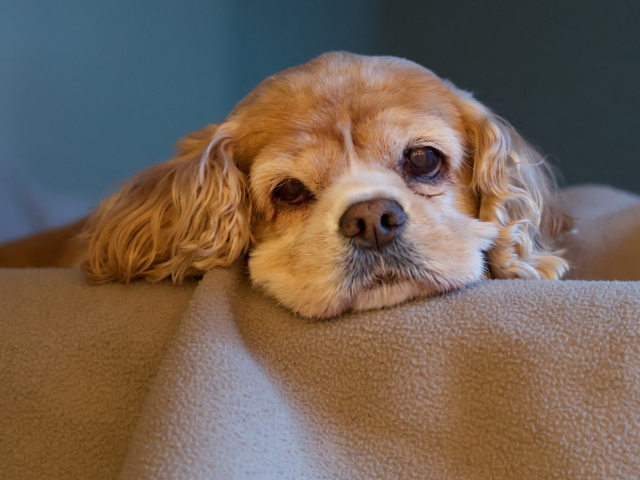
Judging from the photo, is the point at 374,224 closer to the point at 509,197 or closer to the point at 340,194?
the point at 340,194

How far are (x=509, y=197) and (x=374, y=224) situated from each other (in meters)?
0.36

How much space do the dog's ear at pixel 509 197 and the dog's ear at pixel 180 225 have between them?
0.49m

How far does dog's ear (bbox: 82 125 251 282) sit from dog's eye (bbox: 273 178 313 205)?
81 millimetres

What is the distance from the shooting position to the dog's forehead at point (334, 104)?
1.17 meters

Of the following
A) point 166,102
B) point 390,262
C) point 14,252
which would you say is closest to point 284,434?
point 390,262

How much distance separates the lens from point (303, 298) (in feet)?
3.16

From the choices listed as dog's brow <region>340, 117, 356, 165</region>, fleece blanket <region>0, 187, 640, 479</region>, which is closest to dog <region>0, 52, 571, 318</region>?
dog's brow <region>340, 117, 356, 165</region>

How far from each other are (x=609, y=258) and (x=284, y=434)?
3.50 feet

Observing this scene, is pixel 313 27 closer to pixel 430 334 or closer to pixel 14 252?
pixel 14 252

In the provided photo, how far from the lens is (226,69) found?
225 centimetres

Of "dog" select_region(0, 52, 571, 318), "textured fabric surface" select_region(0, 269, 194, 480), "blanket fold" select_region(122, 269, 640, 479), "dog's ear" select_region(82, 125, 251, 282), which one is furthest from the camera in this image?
"dog's ear" select_region(82, 125, 251, 282)

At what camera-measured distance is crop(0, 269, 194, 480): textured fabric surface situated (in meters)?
0.90

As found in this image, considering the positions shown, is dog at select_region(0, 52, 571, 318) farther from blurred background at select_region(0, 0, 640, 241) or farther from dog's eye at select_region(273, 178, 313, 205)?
blurred background at select_region(0, 0, 640, 241)

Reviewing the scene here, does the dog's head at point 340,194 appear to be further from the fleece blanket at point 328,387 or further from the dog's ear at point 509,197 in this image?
the fleece blanket at point 328,387
